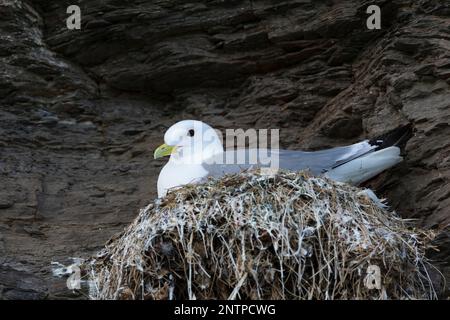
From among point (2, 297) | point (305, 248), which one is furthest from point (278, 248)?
point (2, 297)

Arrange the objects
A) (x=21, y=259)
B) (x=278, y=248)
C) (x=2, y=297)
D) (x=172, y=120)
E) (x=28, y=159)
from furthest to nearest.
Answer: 1. (x=172, y=120)
2. (x=28, y=159)
3. (x=21, y=259)
4. (x=2, y=297)
5. (x=278, y=248)

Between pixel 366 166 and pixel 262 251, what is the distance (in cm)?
118

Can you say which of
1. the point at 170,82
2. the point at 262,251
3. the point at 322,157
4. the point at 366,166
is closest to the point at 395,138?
the point at 366,166

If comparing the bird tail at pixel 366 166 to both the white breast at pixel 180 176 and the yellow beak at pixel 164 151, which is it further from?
the yellow beak at pixel 164 151

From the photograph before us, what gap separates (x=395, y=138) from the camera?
5.79 meters

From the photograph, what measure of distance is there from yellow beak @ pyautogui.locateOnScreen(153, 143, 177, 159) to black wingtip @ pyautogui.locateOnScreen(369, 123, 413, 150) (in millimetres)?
1136

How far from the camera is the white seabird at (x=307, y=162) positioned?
5801 mm

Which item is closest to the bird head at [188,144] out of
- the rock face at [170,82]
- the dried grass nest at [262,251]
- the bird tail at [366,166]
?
the rock face at [170,82]

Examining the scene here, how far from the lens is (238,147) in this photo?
6691mm

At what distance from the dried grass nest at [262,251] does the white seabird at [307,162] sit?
594 millimetres

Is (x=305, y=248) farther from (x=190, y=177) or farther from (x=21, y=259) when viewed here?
(x=21, y=259)

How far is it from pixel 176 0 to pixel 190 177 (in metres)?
1.44

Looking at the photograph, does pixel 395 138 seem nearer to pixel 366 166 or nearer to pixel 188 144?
pixel 366 166

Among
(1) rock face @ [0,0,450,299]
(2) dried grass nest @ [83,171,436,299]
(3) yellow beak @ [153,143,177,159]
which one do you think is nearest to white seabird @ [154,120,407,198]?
(3) yellow beak @ [153,143,177,159]
